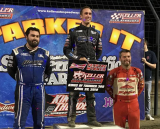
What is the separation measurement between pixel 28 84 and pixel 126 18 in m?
3.62

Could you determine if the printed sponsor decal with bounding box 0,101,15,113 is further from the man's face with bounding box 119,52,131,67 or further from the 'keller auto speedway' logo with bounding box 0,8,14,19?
the man's face with bounding box 119,52,131,67

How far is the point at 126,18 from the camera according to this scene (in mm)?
7328

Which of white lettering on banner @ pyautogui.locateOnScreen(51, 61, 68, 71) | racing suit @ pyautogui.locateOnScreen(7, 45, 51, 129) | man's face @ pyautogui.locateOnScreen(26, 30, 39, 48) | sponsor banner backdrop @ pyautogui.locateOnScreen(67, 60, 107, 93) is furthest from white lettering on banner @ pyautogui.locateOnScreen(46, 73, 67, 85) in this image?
man's face @ pyautogui.locateOnScreen(26, 30, 39, 48)

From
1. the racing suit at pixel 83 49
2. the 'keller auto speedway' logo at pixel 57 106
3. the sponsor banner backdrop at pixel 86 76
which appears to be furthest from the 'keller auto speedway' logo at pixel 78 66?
the 'keller auto speedway' logo at pixel 57 106

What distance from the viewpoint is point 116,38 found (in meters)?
7.28

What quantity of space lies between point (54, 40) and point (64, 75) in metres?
0.84

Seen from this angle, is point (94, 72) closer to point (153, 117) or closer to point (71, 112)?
point (71, 112)

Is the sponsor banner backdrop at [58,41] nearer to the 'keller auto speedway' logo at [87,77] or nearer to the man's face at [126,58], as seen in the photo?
the 'keller auto speedway' logo at [87,77]

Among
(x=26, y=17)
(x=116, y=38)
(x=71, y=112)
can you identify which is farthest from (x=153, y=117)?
(x=26, y=17)

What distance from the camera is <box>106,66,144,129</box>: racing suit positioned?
4875 mm

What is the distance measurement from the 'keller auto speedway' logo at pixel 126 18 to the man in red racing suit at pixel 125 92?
2.43m

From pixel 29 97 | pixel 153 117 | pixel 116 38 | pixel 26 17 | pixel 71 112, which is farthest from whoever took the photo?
pixel 153 117

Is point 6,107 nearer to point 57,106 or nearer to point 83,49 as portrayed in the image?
point 57,106

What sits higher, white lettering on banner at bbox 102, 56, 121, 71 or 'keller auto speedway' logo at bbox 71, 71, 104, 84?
white lettering on banner at bbox 102, 56, 121, 71
